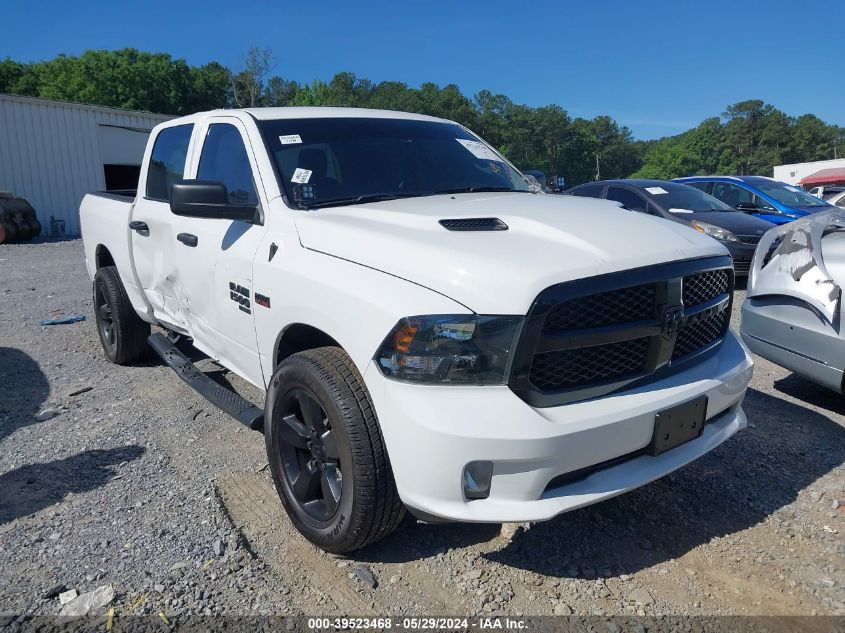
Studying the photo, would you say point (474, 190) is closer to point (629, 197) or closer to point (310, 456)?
point (310, 456)

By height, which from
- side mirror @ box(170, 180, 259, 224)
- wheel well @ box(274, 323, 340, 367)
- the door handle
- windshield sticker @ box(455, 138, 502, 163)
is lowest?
wheel well @ box(274, 323, 340, 367)

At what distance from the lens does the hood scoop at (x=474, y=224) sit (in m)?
2.56

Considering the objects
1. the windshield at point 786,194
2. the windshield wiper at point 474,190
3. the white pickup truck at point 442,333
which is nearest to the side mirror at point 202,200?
the white pickup truck at point 442,333

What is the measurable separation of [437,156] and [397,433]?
202 cm

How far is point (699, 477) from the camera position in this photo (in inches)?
128

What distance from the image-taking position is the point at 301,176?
10.3 ft

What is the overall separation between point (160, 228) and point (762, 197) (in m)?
10.4

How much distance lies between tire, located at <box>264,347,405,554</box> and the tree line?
50970 millimetres

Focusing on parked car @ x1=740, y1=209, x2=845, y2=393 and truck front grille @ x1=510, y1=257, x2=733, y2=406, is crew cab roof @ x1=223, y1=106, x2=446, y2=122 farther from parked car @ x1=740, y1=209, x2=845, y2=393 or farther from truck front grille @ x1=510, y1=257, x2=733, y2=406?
parked car @ x1=740, y1=209, x2=845, y2=393

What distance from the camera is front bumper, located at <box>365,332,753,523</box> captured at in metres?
2.04

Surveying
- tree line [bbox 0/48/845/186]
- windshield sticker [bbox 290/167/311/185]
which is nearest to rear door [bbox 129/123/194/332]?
windshield sticker [bbox 290/167/311/185]

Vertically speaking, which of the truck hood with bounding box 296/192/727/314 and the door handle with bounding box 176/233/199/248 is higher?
the truck hood with bounding box 296/192/727/314

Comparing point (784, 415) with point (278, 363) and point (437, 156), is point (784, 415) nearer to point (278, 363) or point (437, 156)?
point (437, 156)

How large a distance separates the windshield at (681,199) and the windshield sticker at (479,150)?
5700mm
